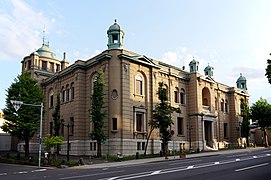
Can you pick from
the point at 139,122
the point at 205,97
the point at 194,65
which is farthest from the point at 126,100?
the point at 205,97

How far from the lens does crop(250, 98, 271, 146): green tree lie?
55.7 metres

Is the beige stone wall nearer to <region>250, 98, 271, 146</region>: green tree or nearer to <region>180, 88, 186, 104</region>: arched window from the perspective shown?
<region>180, 88, 186, 104</region>: arched window

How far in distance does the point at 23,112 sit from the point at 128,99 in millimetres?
13014

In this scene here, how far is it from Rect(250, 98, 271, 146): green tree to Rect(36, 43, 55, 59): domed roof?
4105 cm

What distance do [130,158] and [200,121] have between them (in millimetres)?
17706

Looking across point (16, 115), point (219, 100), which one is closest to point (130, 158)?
point (16, 115)

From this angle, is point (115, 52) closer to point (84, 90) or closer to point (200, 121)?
point (84, 90)

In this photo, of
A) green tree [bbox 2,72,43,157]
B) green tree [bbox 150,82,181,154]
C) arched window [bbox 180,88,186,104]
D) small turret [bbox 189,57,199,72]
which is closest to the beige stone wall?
arched window [bbox 180,88,186,104]

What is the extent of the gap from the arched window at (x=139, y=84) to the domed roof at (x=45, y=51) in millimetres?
24518

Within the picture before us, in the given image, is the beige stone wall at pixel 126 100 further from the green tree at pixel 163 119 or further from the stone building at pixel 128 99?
the green tree at pixel 163 119

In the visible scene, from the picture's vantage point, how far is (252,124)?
65.1m

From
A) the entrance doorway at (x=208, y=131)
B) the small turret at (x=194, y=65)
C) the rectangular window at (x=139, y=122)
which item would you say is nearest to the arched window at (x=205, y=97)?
the entrance doorway at (x=208, y=131)

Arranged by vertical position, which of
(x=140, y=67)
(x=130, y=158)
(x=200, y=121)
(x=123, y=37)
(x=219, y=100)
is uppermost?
(x=123, y=37)

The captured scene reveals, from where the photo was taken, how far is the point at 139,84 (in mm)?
39375
